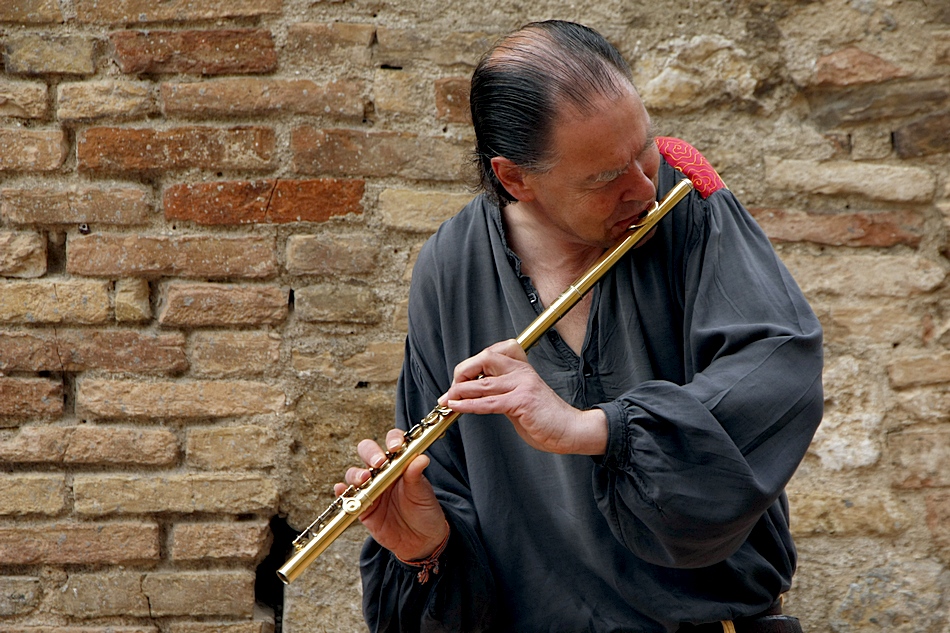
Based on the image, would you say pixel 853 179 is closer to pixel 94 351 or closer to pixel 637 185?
pixel 637 185

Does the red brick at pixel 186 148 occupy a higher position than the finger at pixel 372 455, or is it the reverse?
the red brick at pixel 186 148

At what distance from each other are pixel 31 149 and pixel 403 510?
4.23ft

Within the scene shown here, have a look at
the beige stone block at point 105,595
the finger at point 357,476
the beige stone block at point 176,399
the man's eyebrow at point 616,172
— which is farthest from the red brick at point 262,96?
the beige stone block at point 105,595

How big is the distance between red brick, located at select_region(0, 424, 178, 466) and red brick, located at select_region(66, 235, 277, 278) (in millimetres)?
358

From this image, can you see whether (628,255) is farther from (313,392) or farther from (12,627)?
(12,627)

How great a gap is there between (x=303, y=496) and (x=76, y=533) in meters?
0.52

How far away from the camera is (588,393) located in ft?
5.12

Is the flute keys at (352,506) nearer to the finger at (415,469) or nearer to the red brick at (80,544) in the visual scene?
the finger at (415,469)

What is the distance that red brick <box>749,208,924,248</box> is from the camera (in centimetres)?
212

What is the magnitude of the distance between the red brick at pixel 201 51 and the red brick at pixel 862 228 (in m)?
1.26

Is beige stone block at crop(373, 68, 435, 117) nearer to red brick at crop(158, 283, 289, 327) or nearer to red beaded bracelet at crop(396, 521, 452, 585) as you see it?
red brick at crop(158, 283, 289, 327)

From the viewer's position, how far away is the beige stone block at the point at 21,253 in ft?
7.13

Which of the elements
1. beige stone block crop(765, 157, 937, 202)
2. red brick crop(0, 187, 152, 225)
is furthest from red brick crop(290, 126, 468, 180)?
beige stone block crop(765, 157, 937, 202)

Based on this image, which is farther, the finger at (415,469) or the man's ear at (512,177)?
the man's ear at (512,177)
